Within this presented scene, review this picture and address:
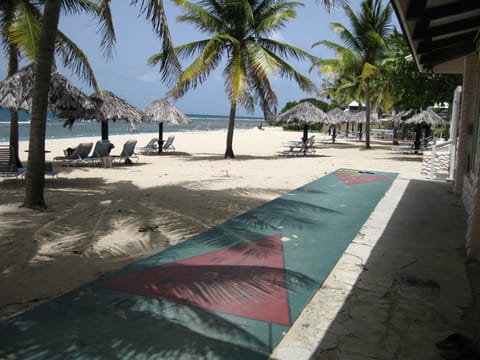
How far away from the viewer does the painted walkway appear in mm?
2672

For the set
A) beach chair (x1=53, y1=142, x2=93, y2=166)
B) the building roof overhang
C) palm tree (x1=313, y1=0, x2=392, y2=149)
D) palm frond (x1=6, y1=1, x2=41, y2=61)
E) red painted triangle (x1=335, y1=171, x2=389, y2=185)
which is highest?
palm tree (x1=313, y1=0, x2=392, y2=149)

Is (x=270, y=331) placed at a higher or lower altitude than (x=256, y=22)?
lower

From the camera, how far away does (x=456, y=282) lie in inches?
151

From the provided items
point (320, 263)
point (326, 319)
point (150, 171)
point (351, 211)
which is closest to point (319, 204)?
point (351, 211)

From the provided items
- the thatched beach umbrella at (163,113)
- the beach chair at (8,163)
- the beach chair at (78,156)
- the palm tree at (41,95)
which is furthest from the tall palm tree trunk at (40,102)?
the thatched beach umbrella at (163,113)

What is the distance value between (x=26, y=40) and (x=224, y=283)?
335 inches

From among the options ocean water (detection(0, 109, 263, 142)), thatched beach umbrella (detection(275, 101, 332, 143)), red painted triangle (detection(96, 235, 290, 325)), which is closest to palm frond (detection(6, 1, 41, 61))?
red painted triangle (detection(96, 235, 290, 325))

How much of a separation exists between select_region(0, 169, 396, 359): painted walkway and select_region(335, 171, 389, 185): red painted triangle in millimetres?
5012

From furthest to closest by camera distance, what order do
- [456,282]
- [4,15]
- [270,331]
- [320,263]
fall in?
1. [4,15]
2. [320,263]
3. [456,282]
4. [270,331]

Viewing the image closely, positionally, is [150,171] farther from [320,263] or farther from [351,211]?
[320,263]

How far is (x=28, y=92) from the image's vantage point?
10.5m

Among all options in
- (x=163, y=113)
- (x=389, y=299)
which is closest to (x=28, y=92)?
(x=163, y=113)

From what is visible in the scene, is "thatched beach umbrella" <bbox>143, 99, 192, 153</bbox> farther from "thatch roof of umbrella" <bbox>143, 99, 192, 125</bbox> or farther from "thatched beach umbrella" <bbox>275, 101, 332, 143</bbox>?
"thatched beach umbrella" <bbox>275, 101, 332, 143</bbox>

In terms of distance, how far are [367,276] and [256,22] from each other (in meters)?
14.4
